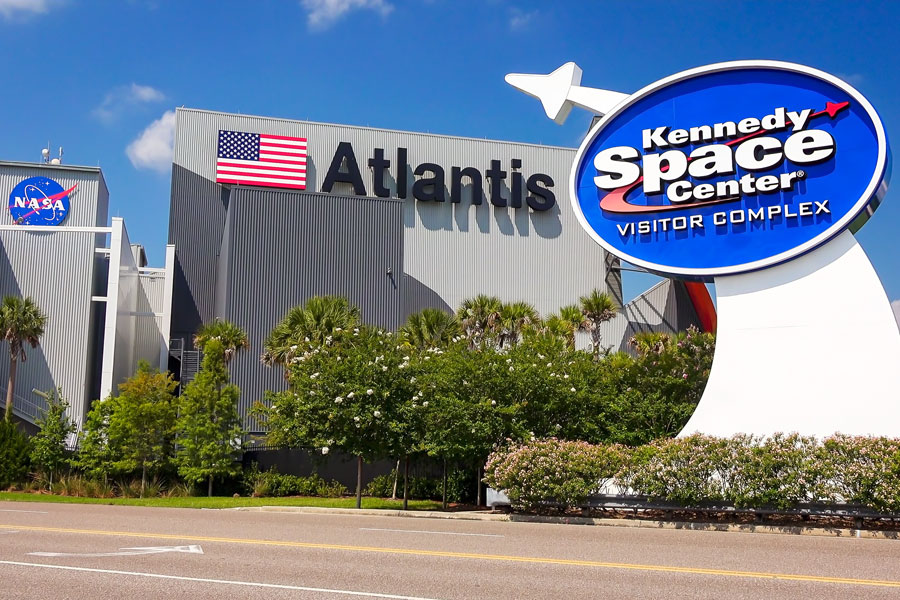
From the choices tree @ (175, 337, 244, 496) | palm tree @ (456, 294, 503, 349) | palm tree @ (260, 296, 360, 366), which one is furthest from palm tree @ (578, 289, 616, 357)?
tree @ (175, 337, 244, 496)

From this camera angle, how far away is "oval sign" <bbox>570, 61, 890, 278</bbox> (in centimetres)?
2197

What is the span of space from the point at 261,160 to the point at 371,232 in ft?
28.0

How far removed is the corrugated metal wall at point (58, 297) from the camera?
1592 inches

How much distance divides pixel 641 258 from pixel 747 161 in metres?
3.89

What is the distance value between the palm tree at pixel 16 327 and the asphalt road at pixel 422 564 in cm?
2301

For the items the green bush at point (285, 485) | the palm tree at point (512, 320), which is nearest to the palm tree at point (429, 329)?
the palm tree at point (512, 320)

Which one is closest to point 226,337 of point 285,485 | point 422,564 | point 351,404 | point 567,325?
point 285,485

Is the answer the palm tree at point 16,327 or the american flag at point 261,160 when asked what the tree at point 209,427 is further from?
the american flag at point 261,160

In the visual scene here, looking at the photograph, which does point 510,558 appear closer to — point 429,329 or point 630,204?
point 630,204

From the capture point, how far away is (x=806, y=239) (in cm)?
2206

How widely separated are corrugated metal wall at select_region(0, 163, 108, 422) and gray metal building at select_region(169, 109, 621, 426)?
7116mm

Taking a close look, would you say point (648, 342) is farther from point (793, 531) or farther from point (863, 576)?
point (863, 576)

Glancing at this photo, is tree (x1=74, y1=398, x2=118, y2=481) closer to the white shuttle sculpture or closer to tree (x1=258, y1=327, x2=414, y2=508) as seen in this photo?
tree (x1=258, y1=327, x2=414, y2=508)

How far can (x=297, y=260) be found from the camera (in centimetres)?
4669
